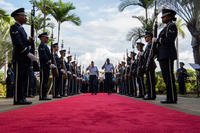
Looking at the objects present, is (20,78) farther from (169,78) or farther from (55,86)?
(55,86)

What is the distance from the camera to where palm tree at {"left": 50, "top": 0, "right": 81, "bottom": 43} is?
971 inches

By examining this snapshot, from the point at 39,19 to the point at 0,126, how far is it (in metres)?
23.3

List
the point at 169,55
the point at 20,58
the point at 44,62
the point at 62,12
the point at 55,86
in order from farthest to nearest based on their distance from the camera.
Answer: the point at 62,12, the point at 55,86, the point at 44,62, the point at 169,55, the point at 20,58

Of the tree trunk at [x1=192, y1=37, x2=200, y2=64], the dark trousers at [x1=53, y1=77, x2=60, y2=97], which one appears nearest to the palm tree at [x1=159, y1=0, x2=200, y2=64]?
the tree trunk at [x1=192, y1=37, x2=200, y2=64]

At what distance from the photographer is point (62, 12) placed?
24.7 metres

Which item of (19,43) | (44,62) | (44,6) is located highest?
(44,6)

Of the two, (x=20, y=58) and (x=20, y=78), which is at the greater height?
(x=20, y=58)

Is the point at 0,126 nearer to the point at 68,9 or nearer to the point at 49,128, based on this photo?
the point at 49,128

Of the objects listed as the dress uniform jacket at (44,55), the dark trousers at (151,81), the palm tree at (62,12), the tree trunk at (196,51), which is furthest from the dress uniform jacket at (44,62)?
the palm tree at (62,12)

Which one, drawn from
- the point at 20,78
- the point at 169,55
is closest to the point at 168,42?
the point at 169,55

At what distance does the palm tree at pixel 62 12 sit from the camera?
24.7m

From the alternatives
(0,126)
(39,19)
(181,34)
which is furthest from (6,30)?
(0,126)

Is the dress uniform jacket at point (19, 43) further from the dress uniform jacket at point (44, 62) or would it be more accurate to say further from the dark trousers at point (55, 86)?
the dark trousers at point (55, 86)

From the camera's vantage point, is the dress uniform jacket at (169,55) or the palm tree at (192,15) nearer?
the dress uniform jacket at (169,55)
